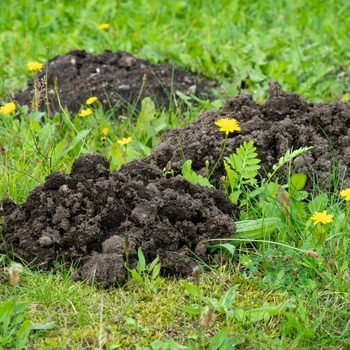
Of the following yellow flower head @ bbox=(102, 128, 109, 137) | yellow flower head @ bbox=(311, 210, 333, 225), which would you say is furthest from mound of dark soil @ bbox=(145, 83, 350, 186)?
yellow flower head @ bbox=(311, 210, 333, 225)

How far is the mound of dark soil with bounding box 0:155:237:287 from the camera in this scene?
3.38 meters

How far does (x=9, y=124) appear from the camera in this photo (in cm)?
479

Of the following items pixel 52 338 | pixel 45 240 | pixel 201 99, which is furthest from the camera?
pixel 201 99

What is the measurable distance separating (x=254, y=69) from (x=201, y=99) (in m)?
0.59

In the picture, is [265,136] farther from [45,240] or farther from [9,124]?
[9,124]

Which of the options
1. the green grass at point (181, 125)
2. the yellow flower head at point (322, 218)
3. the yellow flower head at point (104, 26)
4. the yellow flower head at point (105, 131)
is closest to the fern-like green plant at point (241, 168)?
the green grass at point (181, 125)

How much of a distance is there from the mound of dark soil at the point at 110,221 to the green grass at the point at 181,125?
4.0 inches

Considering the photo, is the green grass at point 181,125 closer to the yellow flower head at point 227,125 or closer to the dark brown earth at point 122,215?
the dark brown earth at point 122,215

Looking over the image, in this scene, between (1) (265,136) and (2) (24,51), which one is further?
(2) (24,51)

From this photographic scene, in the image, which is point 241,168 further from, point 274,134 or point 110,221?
point 110,221

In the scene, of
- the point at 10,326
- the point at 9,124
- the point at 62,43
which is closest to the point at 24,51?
the point at 62,43

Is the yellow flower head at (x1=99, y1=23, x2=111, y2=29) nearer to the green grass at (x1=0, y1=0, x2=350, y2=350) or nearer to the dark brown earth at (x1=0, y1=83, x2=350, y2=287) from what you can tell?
the green grass at (x1=0, y1=0, x2=350, y2=350)

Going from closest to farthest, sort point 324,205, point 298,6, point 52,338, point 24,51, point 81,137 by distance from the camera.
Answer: point 52,338, point 324,205, point 81,137, point 24,51, point 298,6

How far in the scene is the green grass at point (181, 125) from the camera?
9.95 ft
